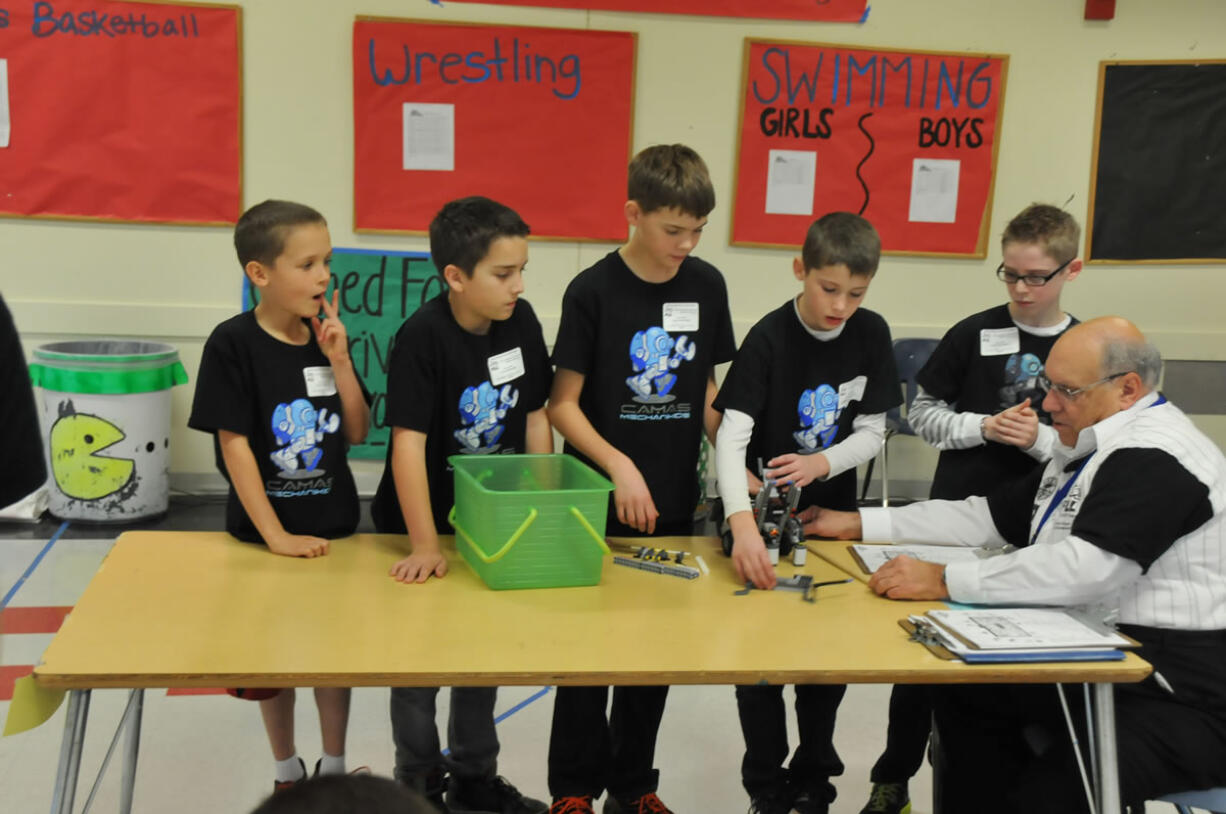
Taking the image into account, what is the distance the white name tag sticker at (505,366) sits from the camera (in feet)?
7.33

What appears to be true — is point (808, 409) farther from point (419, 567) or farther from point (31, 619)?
point (31, 619)

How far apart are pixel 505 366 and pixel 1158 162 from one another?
4046mm

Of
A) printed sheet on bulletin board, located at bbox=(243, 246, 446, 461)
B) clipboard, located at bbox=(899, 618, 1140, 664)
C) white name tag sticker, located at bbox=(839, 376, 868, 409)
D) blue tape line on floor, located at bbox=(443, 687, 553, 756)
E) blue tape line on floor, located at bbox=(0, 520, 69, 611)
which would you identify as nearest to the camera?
clipboard, located at bbox=(899, 618, 1140, 664)

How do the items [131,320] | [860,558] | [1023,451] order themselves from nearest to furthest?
[860,558]
[1023,451]
[131,320]

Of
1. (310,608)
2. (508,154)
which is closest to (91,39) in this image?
(508,154)

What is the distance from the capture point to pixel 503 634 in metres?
1.76

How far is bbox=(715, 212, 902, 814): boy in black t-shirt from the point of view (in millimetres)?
2205

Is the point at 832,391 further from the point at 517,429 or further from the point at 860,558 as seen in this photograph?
the point at 517,429

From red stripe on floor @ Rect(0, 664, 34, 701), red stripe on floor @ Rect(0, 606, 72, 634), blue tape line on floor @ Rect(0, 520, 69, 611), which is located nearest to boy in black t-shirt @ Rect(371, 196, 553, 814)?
red stripe on floor @ Rect(0, 664, 34, 701)

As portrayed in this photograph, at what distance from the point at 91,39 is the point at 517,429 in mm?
3187

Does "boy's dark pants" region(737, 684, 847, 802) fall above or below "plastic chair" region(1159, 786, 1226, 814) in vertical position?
below

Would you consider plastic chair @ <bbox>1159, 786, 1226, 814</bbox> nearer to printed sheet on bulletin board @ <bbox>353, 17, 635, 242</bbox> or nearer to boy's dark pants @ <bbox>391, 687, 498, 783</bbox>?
boy's dark pants @ <bbox>391, 687, 498, 783</bbox>

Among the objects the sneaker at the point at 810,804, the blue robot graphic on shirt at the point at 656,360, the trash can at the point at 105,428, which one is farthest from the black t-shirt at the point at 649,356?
the trash can at the point at 105,428

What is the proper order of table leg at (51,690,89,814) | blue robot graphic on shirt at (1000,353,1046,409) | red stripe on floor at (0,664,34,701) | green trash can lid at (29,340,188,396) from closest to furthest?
table leg at (51,690,89,814), blue robot graphic on shirt at (1000,353,1046,409), red stripe on floor at (0,664,34,701), green trash can lid at (29,340,188,396)
